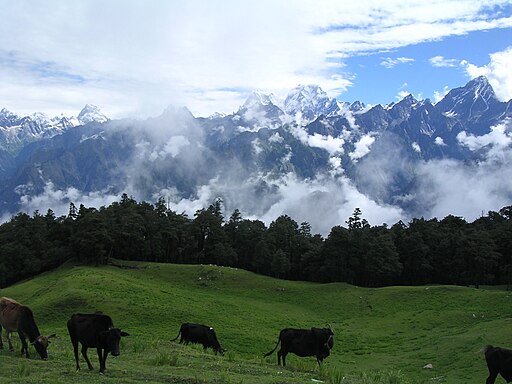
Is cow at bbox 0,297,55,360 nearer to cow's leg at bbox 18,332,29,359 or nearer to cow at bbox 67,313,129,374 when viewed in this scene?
cow's leg at bbox 18,332,29,359

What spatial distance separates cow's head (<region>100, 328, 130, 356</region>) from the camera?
16.6 metres

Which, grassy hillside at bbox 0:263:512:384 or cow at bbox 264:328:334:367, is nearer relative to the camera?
grassy hillside at bbox 0:263:512:384

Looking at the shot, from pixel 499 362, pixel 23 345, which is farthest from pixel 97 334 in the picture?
pixel 499 362

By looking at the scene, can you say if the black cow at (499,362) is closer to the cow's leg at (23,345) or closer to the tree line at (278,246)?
the cow's leg at (23,345)

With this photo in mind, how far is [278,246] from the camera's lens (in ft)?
325

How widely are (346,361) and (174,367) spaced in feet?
75.0

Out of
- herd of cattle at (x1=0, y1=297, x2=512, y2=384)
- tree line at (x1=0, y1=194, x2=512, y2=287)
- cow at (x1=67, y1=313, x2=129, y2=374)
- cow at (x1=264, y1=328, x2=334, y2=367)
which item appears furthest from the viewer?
tree line at (x1=0, y1=194, x2=512, y2=287)

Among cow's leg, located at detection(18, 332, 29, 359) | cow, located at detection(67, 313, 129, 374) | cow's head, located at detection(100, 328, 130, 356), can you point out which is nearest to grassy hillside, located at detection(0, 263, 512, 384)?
cow's leg, located at detection(18, 332, 29, 359)

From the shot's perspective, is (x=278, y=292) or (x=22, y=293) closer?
(x=22, y=293)

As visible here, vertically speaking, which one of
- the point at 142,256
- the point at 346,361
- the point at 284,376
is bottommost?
the point at 346,361

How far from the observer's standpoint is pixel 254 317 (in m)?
55.1

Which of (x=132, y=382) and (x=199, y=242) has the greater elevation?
(x=199, y=242)

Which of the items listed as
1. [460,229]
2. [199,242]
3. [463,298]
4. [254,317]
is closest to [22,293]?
[254,317]

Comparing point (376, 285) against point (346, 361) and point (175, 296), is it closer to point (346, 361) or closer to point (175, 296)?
point (175, 296)
